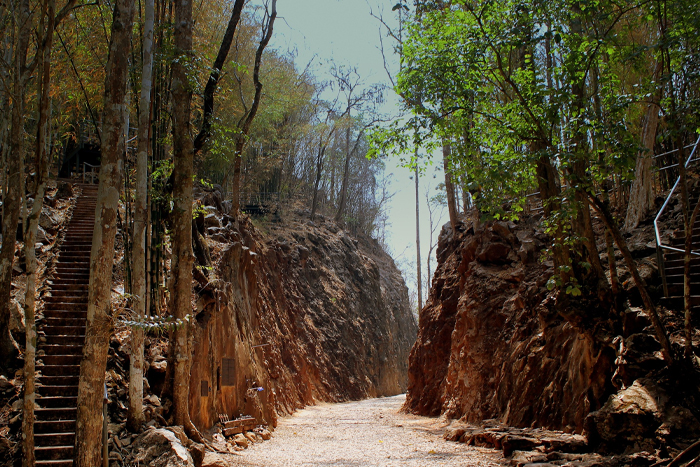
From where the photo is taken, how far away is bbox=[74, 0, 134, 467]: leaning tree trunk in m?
4.86

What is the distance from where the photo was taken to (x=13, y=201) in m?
6.54

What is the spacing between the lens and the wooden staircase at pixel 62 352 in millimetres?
5762

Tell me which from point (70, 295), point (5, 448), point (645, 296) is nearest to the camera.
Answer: point (5, 448)

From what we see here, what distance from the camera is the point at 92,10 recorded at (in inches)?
424

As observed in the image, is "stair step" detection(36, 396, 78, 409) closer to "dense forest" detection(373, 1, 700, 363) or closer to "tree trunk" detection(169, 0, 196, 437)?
"tree trunk" detection(169, 0, 196, 437)

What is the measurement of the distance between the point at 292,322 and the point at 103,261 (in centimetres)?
1585

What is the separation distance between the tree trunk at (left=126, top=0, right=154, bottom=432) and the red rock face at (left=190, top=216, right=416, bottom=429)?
6.23ft

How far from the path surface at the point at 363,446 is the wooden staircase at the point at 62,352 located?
2648 mm

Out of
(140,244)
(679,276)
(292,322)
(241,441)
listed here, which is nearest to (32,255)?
(140,244)

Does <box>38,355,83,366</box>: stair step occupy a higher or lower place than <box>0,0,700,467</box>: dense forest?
lower

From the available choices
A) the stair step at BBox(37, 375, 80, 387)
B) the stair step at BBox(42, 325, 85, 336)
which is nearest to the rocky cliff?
the stair step at BBox(42, 325, 85, 336)

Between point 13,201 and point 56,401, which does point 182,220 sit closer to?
point 13,201

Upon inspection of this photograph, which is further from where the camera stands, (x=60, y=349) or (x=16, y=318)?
(x=60, y=349)

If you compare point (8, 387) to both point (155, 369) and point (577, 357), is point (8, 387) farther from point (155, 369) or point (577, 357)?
point (577, 357)
